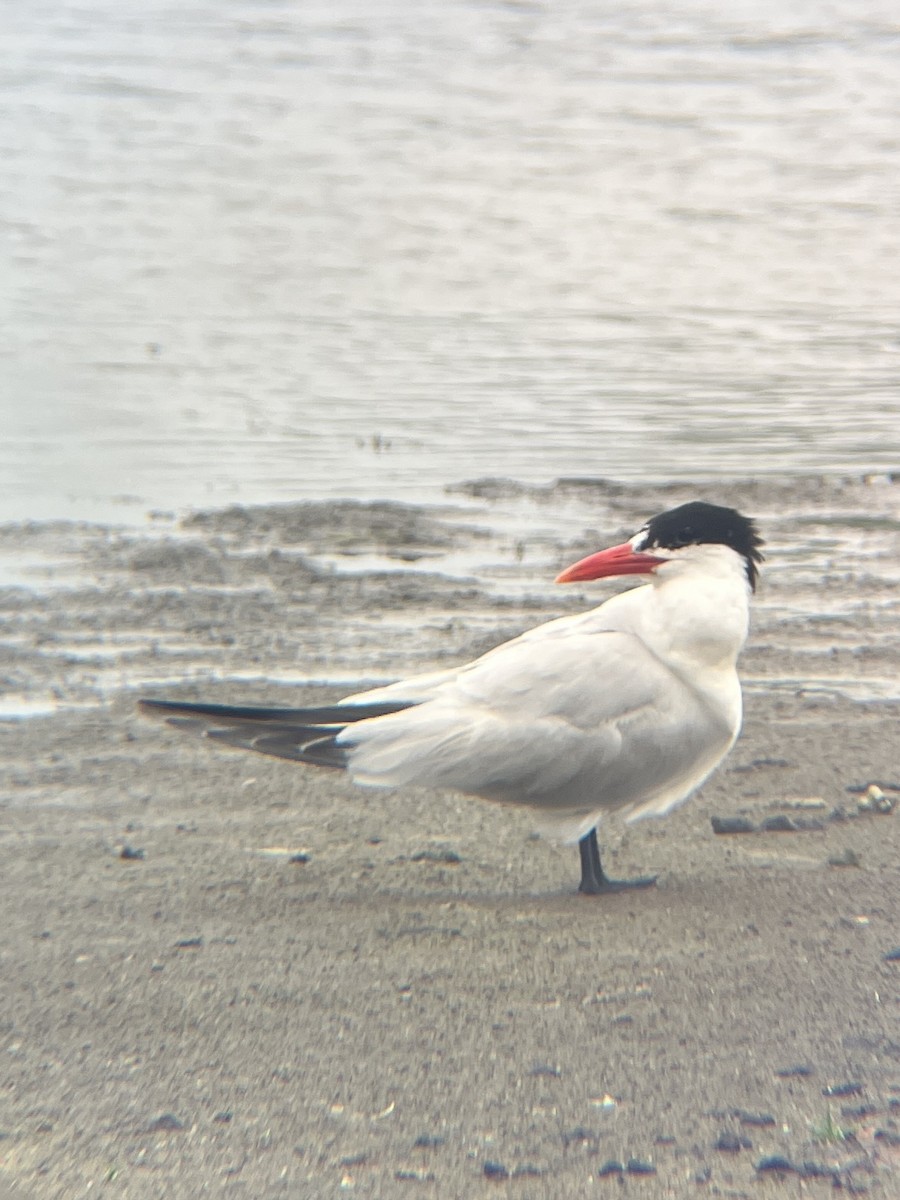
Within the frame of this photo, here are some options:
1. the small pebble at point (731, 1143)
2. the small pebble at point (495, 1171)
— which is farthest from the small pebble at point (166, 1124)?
the small pebble at point (731, 1143)

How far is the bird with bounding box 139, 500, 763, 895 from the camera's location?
11.3 ft

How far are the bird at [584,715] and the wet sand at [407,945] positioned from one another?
20cm

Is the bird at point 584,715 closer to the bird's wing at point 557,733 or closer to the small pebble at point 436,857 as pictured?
the bird's wing at point 557,733

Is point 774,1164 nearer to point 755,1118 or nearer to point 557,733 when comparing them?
point 755,1118

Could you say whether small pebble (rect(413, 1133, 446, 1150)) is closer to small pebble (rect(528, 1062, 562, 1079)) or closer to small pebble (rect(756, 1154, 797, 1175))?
small pebble (rect(528, 1062, 562, 1079))

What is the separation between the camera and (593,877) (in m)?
3.43

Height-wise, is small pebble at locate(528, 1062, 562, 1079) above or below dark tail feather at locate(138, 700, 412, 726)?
below

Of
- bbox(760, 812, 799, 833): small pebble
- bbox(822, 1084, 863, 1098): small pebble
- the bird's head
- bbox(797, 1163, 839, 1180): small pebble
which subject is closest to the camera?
bbox(797, 1163, 839, 1180): small pebble

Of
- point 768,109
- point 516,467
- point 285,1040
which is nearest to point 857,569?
point 516,467

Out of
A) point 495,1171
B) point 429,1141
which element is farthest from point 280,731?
point 495,1171

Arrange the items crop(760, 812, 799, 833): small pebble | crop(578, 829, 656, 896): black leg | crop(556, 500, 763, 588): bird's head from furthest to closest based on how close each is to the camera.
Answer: crop(760, 812, 799, 833): small pebble, crop(556, 500, 763, 588): bird's head, crop(578, 829, 656, 896): black leg

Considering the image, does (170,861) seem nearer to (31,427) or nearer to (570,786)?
(570,786)

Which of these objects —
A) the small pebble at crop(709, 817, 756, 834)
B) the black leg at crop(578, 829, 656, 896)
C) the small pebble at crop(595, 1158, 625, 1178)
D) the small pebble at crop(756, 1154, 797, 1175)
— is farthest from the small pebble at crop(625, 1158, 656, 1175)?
the small pebble at crop(709, 817, 756, 834)

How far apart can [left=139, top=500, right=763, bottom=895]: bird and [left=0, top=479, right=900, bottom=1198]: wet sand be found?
20 cm
